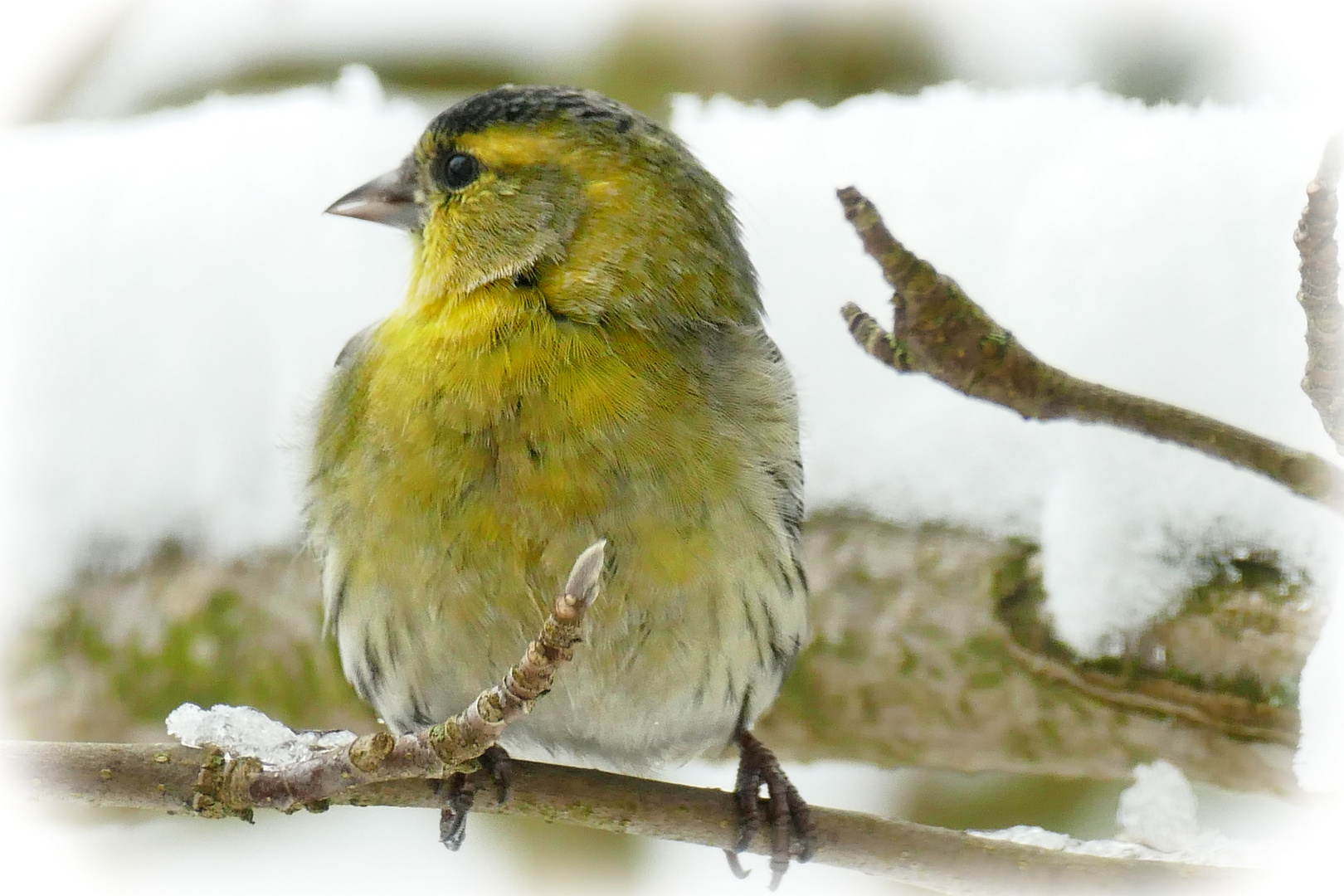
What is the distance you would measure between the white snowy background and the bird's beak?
0.70ft

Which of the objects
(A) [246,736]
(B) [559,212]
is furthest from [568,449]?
(A) [246,736]

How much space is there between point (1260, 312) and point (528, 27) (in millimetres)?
974

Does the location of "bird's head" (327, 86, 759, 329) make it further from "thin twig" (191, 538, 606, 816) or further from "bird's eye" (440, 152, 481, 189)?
"thin twig" (191, 538, 606, 816)

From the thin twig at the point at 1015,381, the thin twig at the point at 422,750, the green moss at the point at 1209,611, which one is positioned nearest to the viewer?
the thin twig at the point at 422,750

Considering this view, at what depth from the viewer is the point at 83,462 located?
5.52 ft

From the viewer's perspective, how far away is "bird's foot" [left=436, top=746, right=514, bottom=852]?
115 centimetres

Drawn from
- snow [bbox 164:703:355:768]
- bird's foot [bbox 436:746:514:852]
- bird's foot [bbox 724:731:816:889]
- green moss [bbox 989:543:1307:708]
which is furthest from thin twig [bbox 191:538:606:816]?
green moss [bbox 989:543:1307:708]

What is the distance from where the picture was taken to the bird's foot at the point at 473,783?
1.15m

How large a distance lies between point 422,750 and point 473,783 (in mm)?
285

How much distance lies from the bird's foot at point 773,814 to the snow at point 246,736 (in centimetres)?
39

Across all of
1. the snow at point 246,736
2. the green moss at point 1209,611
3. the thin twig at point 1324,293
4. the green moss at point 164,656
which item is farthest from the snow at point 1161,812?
the green moss at point 164,656

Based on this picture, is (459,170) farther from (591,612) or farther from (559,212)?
(591,612)

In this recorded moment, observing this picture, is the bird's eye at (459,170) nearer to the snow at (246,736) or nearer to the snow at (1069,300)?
the snow at (1069,300)

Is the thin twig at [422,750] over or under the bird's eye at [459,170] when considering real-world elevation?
under
